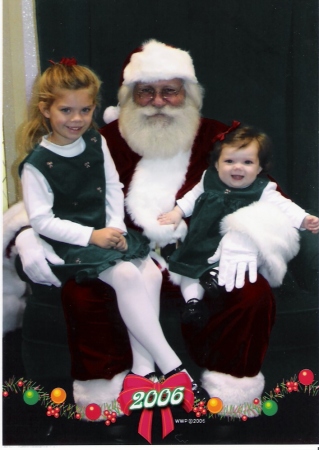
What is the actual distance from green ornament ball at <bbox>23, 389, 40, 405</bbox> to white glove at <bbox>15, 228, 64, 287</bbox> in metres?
0.32

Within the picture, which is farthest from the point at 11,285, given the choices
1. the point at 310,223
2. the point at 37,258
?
the point at 310,223

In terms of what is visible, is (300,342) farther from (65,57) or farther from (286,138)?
(65,57)

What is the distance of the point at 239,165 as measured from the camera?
1731mm

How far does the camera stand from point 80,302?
5.52 feet

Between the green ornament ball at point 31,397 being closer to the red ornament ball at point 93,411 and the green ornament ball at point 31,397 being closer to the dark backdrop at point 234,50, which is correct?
the red ornament ball at point 93,411

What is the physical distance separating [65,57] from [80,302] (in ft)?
2.42

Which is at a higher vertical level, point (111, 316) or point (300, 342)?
point (111, 316)

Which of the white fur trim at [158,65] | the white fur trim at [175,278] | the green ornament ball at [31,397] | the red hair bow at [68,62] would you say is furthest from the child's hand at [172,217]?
the green ornament ball at [31,397]

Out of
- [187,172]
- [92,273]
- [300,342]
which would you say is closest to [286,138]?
[187,172]

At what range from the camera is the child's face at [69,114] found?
66.6 inches

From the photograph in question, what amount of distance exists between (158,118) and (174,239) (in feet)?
1.25

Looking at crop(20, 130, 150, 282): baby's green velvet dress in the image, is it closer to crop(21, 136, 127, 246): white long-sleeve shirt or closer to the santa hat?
crop(21, 136, 127, 246): white long-sleeve shirt

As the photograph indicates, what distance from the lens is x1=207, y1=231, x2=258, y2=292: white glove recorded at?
1.67 metres

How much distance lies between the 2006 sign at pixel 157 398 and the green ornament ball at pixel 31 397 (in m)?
0.29
